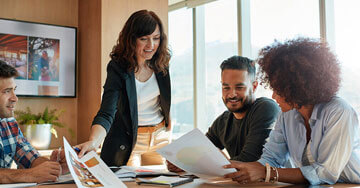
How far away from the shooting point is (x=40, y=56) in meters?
3.81

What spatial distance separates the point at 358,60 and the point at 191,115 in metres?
2.04

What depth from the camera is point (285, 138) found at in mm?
1596

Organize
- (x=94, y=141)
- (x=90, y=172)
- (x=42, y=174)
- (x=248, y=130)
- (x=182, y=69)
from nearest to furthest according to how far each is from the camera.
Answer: (x=90, y=172), (x=42, y=174), (x=94, y=141), (x=248, y=130), (x=182, y=69)

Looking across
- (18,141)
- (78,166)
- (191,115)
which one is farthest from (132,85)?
(191,115)

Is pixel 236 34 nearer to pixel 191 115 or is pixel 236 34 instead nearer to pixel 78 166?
pixel 191 115

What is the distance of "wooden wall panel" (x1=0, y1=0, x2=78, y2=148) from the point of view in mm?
3750

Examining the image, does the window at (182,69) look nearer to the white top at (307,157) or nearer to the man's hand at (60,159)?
the man's hand at (60,159)

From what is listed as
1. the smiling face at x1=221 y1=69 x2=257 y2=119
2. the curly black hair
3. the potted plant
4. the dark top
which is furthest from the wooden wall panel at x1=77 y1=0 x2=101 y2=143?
the curly black hair

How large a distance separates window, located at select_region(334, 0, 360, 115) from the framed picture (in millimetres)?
2568

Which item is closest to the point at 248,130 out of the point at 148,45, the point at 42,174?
the point at 148,45

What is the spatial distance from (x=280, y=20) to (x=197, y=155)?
2454 mm

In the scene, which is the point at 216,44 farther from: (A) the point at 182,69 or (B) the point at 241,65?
(B) the point at 241,65

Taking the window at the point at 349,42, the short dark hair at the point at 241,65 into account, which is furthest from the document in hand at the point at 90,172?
the window at the point at 349,42

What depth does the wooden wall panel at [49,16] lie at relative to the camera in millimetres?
3750
